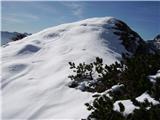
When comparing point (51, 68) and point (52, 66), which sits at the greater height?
point (52, 66)

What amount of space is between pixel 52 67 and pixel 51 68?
77mm

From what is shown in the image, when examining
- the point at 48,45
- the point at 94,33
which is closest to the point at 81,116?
the point at 48,45

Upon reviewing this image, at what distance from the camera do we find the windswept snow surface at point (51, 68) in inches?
328

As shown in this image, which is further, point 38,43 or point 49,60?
point 38,43

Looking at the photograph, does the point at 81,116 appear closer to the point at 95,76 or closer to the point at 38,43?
the point at 95,76

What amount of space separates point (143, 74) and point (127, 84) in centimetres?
64

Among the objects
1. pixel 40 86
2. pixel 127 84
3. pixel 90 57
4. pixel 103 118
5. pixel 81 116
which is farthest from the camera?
pixel 90 57

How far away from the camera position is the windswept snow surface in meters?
8.34

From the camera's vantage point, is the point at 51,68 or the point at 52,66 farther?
the point at 52,66

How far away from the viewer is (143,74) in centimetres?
774

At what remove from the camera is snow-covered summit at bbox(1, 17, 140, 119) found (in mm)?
8352

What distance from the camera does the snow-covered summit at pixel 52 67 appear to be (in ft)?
27.4

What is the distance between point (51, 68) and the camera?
11523mm

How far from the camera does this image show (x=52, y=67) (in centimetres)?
1158
